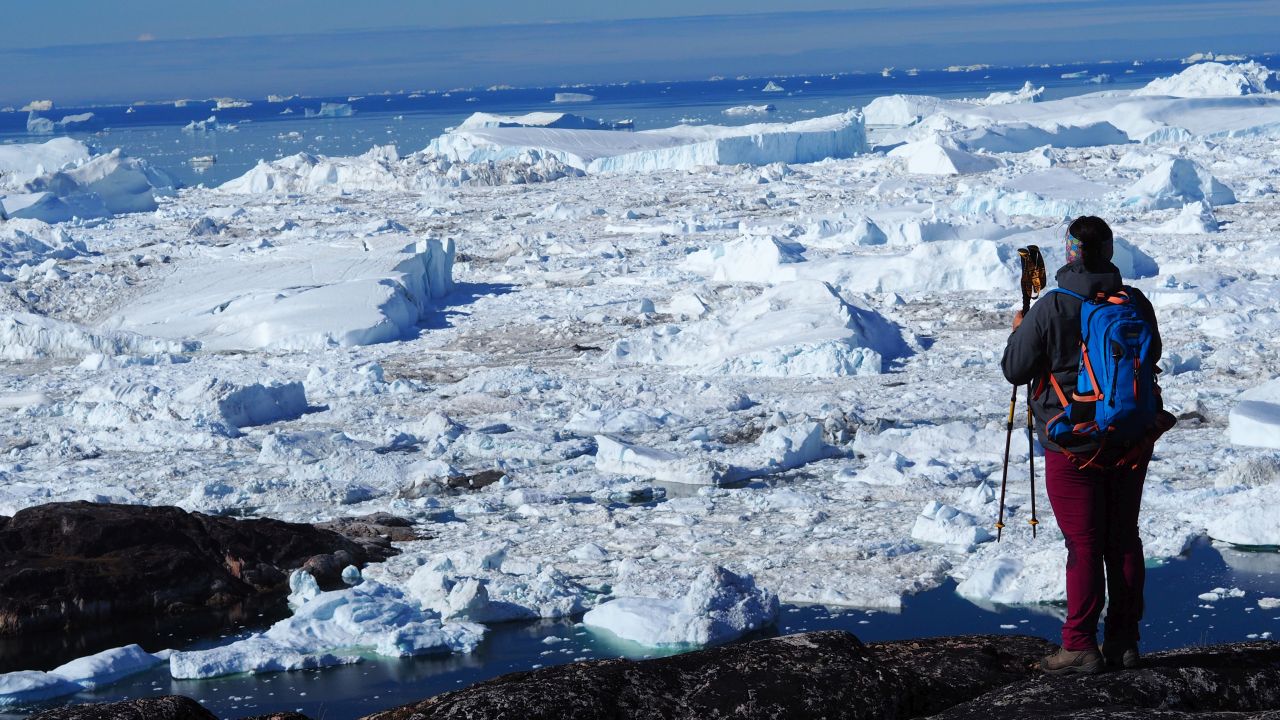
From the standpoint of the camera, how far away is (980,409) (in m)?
10.4

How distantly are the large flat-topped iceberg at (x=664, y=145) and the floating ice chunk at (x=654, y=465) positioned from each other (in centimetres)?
2514

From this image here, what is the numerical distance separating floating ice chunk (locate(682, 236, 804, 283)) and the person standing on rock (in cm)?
1368

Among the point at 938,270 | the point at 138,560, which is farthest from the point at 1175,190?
the point at 138,560

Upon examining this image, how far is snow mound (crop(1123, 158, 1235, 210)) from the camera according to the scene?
22.1m

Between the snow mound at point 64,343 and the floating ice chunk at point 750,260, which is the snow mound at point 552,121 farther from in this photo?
the snow mound at point 64,343

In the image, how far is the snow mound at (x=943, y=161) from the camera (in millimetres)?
29797

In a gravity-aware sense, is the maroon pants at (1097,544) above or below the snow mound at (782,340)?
above

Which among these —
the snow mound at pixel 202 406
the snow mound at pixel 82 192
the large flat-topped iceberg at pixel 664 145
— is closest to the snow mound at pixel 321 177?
the snow mound at pixel 82 192

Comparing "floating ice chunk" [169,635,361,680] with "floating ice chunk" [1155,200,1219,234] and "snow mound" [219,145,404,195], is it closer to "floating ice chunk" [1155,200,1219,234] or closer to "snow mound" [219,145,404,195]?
"floating ice chunk" [1155,200,1219,234]

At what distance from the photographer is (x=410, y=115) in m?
83.7

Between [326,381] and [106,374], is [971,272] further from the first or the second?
[106,374]

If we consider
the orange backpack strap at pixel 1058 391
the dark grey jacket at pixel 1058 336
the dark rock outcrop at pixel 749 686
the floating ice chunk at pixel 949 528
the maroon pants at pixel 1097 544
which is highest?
the dark grey jacket at pixel 1058 336

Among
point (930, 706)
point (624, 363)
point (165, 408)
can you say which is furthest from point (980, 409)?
→ point (930, 706)

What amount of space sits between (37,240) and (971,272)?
14.2 metres
